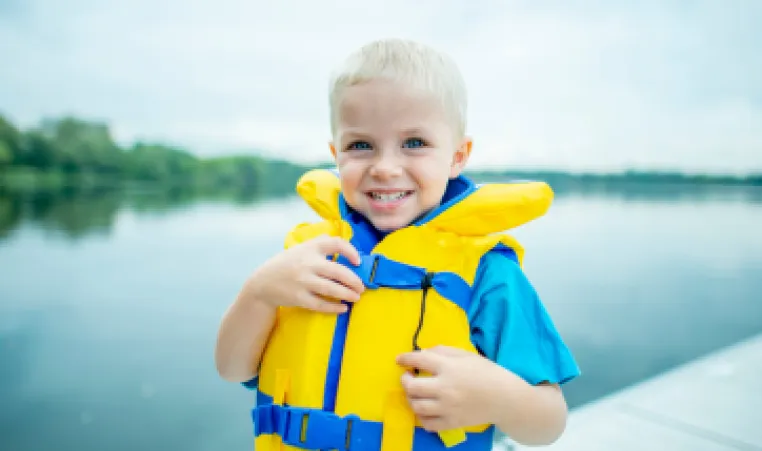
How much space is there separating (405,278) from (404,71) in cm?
47

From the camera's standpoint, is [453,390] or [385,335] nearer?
[453,390]

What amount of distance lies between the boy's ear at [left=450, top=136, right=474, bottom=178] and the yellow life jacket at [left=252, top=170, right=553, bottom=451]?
0.08 meters

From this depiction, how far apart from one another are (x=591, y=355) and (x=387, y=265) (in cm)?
464

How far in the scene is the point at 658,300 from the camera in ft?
23.6

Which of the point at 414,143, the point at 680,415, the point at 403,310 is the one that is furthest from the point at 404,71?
the point at 680,415

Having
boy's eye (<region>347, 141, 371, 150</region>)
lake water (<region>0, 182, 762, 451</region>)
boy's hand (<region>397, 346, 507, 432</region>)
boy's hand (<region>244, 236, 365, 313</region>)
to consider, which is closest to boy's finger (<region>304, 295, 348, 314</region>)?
boy's hand (<region>244, 236, 365, 313</region>)

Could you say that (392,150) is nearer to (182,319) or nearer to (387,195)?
(387,195)

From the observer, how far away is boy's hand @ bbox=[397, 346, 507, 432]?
974 millimetres

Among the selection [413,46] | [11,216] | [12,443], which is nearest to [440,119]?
[413,46]

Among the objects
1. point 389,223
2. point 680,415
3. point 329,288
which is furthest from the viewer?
point 680,415

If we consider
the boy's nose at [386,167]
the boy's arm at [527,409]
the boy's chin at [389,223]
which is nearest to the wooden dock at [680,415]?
the boy's arm at [527,409]

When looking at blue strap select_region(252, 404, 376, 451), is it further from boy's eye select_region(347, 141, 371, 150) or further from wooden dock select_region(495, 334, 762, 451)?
wooden dock select_region(495, 334, 762, 451)

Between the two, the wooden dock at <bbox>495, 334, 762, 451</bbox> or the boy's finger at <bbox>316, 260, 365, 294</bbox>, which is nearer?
the boy's finger at <bbox>316, 260, 365, 294</bbox>

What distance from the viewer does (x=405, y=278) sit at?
3.70 feet
